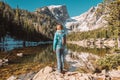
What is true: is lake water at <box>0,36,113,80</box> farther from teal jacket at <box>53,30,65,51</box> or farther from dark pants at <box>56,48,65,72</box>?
teal jacket at <box>53,30,65,51</box>

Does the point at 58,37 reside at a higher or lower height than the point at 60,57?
higher

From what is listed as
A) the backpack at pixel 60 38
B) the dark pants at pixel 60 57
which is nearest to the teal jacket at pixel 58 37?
the backpack at pixel 60 38

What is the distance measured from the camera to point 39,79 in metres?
19.8

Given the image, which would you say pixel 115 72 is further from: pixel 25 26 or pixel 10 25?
pixel 25 26

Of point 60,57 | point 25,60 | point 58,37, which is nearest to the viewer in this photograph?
point 58,37

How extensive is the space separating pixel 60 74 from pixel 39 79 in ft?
6.43

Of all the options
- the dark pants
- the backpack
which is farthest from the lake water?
the backpack

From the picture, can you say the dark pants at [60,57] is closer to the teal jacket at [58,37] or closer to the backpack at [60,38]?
the teal jacket at [58,37]

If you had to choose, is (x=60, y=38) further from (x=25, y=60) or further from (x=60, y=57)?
(x=25, y=60)

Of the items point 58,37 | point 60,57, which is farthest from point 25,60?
point 58,37

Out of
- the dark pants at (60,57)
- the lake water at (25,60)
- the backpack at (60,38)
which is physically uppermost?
the backpack at (60,38)

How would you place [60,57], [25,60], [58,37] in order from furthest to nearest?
[25,60] → [60,57] → [58,37]

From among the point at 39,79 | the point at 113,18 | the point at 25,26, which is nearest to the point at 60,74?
the point at 39,79

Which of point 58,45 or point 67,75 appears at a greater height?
point 58,45
